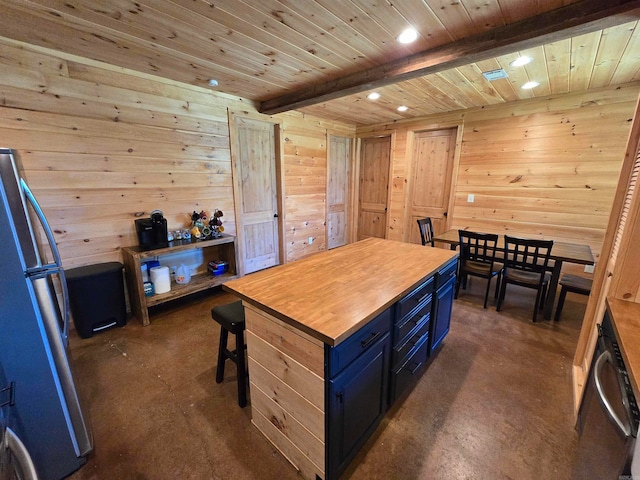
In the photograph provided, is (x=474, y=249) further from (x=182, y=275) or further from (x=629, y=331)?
(x=182, y=275)

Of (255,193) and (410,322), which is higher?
(255,193)


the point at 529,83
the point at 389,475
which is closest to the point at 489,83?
the point at 529,83

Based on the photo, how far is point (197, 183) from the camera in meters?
3.28

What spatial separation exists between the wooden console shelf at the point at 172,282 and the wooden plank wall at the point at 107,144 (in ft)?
1.04

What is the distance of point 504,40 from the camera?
1.86 meters

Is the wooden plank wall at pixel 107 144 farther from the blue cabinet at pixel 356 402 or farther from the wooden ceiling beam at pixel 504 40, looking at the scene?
the blue cabinet at pixel 356 402

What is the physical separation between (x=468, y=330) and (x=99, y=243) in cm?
378

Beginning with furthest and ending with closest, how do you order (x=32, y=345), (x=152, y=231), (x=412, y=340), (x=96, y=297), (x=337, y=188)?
(x=337, y=188) < (x=152, y=231) < (x=96, y=297) < (x=412, y=340) < (x=32, y=345)

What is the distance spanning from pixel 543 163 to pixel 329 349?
4.23m

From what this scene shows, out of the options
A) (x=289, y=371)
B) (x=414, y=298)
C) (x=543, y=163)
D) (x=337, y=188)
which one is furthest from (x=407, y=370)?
(x=337, y=188)

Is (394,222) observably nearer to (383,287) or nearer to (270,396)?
(383,287)

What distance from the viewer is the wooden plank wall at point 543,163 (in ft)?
10.7

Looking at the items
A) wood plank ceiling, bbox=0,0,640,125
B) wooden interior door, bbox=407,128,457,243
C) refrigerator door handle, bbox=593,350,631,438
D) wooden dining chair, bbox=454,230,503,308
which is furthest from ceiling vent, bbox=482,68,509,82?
refrigerator door handle, bbox=593,350,631,438

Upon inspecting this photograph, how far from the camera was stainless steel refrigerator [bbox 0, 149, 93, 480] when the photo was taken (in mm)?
1098
